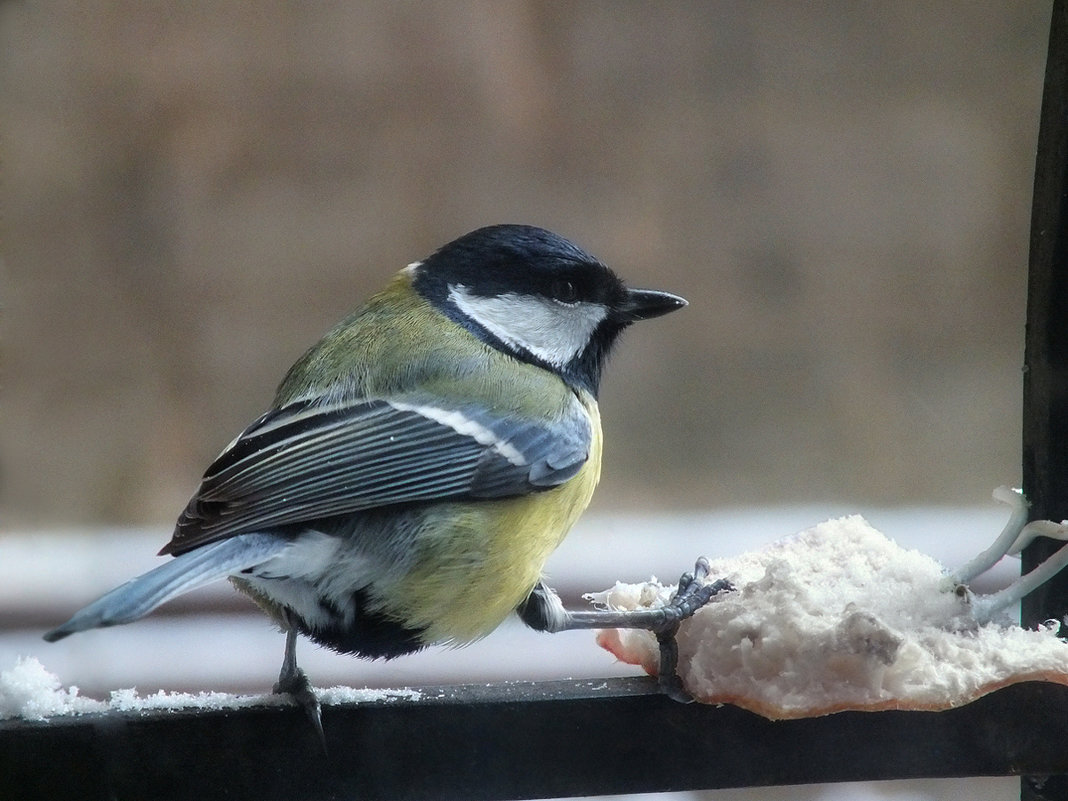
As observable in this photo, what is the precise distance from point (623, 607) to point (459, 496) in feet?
0.68

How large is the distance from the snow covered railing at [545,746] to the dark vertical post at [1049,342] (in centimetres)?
13

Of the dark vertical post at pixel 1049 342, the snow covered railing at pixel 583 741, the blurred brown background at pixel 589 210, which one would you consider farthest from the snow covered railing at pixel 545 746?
the blurred brown background at pixel 589 210

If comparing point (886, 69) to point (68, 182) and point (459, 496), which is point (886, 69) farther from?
point (68, 182)

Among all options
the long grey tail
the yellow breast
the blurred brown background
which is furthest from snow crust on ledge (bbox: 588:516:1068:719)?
the blurred brown background

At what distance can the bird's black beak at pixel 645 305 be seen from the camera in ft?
3.43

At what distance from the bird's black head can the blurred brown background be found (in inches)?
9.7

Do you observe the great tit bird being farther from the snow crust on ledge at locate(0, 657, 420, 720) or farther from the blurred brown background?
the blurred brown background

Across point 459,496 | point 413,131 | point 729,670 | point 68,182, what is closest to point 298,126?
point 413,131

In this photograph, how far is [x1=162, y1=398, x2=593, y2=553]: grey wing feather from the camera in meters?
0.77

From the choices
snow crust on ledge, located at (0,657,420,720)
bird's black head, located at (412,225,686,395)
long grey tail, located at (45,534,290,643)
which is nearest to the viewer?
long grey tail, located at (45,534,290,643)

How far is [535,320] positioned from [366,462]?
271 millimetres

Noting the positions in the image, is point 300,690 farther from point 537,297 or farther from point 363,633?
point 537,297

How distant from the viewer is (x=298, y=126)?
4.09 ft

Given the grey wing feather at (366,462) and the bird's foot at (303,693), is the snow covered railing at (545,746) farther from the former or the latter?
the grey wing feather at (366,462)
